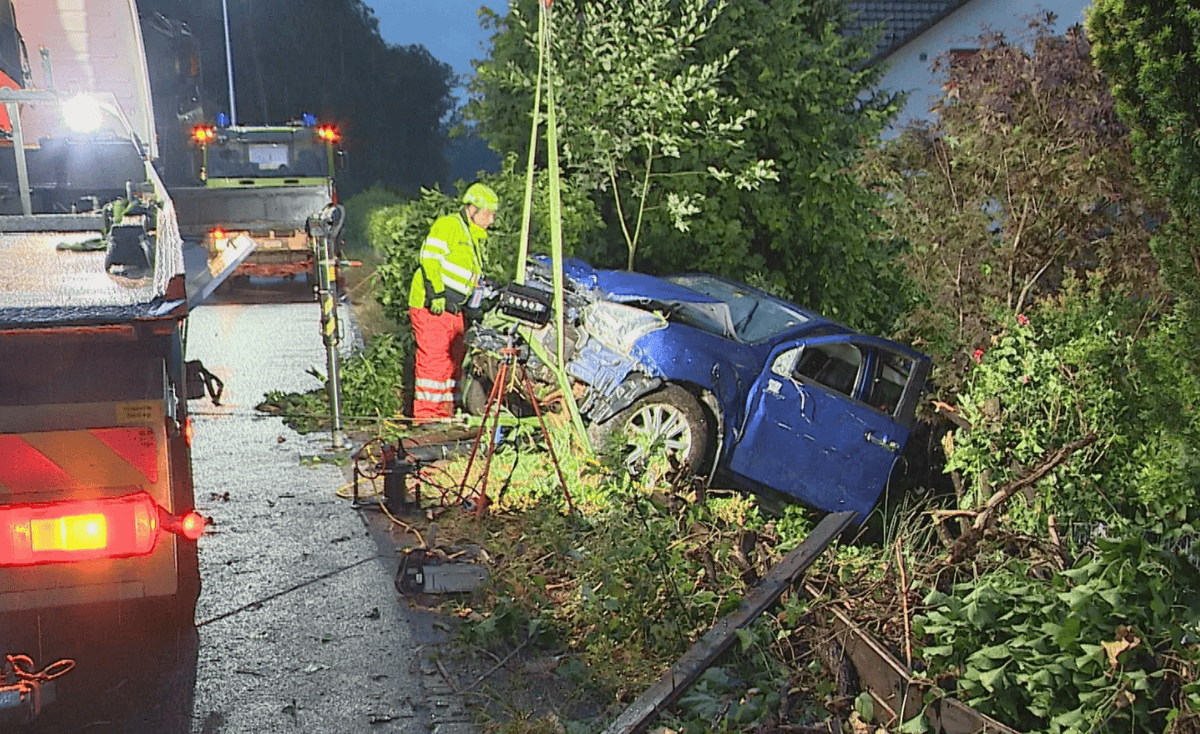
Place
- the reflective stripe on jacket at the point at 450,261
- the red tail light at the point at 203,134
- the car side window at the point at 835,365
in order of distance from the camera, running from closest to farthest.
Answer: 1. the car side window at the point at 835,365
2. the reflective stripe on jacket at the point at 450,261
3. the red tail light at the point at 203,134

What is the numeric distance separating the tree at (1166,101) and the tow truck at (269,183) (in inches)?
542

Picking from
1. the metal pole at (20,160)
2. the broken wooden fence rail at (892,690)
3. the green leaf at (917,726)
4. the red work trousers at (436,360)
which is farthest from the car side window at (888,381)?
the metal pole at (20,160)

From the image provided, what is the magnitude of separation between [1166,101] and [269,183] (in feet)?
55.3

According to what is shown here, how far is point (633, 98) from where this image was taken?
11.2 metres

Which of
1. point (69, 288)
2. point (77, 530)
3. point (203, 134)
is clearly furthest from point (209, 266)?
point (203, 134)

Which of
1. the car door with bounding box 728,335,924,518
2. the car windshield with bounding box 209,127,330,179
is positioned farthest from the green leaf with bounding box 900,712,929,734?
the car windshield with bounding box 209,127,330,179

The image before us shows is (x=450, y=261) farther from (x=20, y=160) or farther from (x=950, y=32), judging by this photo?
(x=950, y=32)

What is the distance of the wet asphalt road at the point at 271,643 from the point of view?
15.8 ft

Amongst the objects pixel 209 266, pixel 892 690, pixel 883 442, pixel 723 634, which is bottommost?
pixel 883 442

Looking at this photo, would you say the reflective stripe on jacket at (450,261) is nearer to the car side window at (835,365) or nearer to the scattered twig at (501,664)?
the car side window at (835,365)

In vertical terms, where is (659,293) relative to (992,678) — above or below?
above

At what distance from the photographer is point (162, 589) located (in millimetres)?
4453

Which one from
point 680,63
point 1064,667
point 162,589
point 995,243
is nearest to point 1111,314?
point 995,243

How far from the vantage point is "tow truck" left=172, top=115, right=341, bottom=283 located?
661 inches
